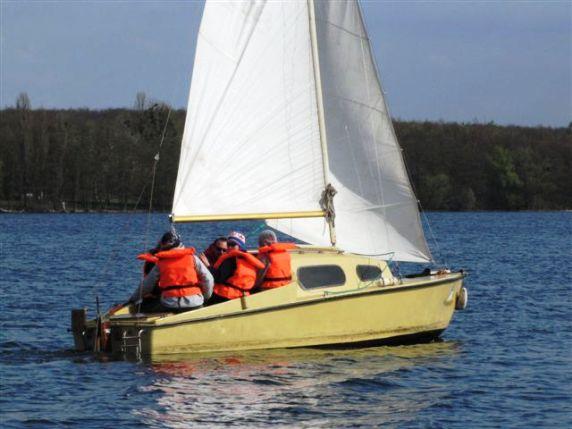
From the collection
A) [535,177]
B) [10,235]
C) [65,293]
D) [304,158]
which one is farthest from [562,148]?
[304,158]

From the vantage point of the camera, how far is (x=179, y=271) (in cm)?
1939

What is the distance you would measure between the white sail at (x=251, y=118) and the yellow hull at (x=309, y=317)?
4.28 ft

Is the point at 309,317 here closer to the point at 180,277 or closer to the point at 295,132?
the point at 180,277

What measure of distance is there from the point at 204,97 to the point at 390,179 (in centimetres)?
355

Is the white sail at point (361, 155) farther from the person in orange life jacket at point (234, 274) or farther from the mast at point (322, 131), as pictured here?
the person in orange life jacket at point (234, 274)

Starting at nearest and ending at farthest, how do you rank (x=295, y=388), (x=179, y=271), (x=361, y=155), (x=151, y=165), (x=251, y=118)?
Result: (x=295, y=388), (x=179, y=271), (x=251, y=118), (x=361, y=155), (x=151, y=165)

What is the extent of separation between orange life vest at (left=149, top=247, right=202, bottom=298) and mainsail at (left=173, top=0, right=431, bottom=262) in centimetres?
126

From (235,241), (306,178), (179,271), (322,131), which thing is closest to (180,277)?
(179,271)

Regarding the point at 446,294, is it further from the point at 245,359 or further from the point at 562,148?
the point at 562,148

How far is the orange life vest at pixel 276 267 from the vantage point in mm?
20031

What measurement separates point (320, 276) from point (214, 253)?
1811 mm

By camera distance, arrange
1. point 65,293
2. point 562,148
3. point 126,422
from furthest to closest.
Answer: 1. point 562,148
2. point 65,293
3. point 126,422

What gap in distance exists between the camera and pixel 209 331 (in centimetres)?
1930

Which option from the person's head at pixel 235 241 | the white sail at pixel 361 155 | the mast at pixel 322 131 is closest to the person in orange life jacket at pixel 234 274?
the person's head at pixel 235 241
